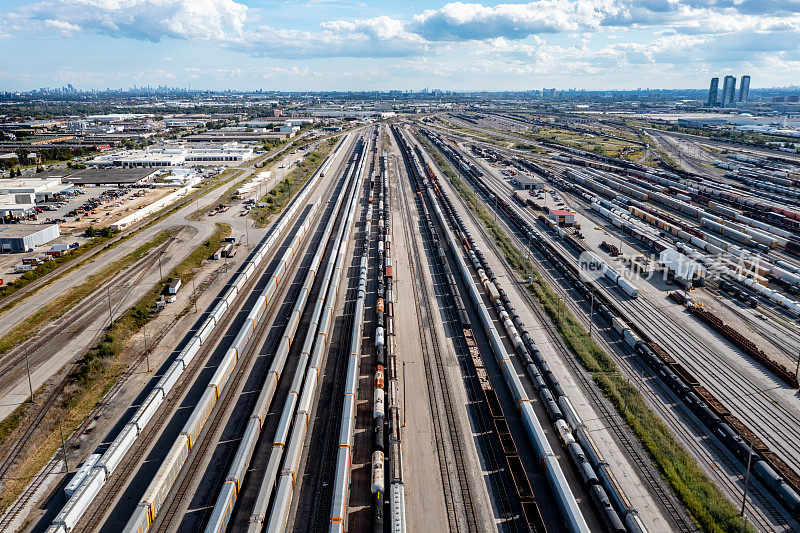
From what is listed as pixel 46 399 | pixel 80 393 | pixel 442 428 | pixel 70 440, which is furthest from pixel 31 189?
pixel 442 428

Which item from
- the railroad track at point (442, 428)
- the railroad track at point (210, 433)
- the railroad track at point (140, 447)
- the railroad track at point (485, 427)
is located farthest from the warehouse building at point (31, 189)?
the railroad track at point (485, 427)

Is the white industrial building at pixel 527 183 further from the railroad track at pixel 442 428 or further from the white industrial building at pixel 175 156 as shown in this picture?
the white industrial building at pixel 175 156

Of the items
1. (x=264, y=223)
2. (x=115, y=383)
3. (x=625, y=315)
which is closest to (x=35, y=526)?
(x=115, y=383)

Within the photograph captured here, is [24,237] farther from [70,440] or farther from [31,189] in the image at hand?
[70,440]

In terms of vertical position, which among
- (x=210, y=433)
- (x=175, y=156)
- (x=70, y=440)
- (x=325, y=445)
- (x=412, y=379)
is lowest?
(x=325, y=445)

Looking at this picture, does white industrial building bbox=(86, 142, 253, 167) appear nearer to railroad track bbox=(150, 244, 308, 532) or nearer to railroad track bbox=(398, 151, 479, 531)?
railroad track bbox=(150, 244, 308, 532)

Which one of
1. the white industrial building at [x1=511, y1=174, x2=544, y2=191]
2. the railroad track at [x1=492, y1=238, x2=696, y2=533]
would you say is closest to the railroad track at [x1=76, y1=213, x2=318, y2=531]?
the railroad track at [x1=492, y1=238, x2=696, y2=533]

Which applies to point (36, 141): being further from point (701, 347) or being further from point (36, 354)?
point (701, 347)
